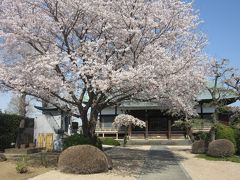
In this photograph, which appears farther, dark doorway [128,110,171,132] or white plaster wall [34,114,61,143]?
dark doorway [128,110,171,132]

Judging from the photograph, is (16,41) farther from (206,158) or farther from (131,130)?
(131,130)

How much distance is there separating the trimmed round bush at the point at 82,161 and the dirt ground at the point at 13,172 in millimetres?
1113

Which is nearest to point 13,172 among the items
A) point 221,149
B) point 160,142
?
point 221,149

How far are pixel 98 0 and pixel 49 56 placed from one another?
3516 mm

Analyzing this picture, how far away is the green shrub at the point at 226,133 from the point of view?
29469 millimetres

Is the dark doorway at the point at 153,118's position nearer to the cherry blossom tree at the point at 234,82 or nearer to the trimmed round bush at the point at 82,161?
the cherry blossom tree at the point at 234,82

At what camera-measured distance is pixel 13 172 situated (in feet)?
51.2

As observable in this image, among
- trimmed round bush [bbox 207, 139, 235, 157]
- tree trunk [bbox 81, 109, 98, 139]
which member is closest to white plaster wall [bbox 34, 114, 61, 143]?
tree trunk [bbox 81, 109, 98, 139]

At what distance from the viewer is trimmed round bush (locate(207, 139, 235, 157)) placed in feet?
86.0

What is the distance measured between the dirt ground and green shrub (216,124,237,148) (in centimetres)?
1679

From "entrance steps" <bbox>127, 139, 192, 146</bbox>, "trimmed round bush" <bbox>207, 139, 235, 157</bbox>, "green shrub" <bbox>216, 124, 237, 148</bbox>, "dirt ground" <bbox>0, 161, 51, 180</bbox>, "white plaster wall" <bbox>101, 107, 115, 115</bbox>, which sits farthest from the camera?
"white plaster wall" <bbox>101, 107, 115, 115</bbox>

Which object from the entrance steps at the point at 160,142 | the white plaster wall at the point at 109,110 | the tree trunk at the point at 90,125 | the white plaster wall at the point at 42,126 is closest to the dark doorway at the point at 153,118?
the white plaster wall at the point at 109,110

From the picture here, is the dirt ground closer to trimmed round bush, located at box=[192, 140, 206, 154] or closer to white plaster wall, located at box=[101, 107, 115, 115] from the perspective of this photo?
trimmed round bush, located at box=[192, 140, 206, 154]

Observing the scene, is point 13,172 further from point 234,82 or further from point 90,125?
point 234,82
